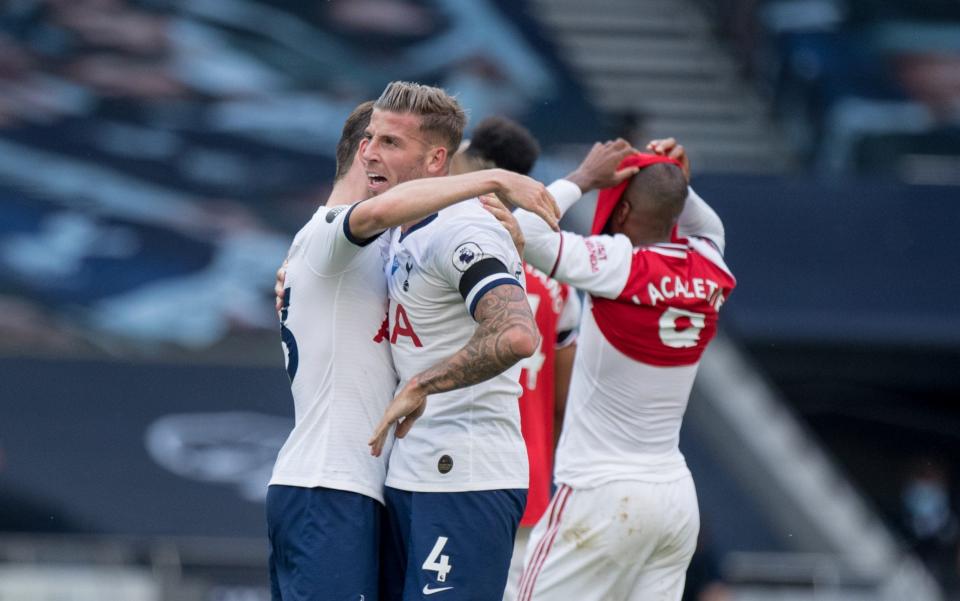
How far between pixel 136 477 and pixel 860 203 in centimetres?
700

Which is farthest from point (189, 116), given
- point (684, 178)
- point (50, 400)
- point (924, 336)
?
point (684, 178)

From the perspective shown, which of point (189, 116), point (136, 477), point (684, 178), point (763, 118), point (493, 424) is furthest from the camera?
point (763, 118)

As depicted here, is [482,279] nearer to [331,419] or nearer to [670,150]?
[331,419]

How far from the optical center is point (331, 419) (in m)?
4.87

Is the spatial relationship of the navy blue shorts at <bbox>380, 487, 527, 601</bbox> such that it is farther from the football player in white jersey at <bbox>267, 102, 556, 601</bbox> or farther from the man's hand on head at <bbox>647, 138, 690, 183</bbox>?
the man's hand on head at <bbox>647, 138, 690, 183</bbox>

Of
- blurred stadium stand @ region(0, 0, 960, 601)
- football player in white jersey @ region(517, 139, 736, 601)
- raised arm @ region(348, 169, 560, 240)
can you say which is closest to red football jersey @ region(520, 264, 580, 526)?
football player in white jersey @ region(517, 139, 736, 601)

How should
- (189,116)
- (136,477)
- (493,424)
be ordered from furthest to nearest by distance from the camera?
1. (189,116)
2. (136,477)
3. (493,424)

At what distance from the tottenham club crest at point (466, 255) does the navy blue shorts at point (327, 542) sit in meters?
0.84

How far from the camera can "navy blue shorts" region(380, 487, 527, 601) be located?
473 centimetres

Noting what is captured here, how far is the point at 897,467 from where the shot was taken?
53.8 ft

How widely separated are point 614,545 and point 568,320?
44.9 inches

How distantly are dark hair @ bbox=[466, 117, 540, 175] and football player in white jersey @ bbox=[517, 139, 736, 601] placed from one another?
20.2 inches

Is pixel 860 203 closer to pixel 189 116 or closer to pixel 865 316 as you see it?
pixel 865 316

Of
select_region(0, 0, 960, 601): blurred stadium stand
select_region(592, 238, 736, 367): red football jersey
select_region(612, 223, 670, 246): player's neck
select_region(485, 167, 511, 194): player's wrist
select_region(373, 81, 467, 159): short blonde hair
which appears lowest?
select_region(0, 0, 960, 601): blurred stadium stand
